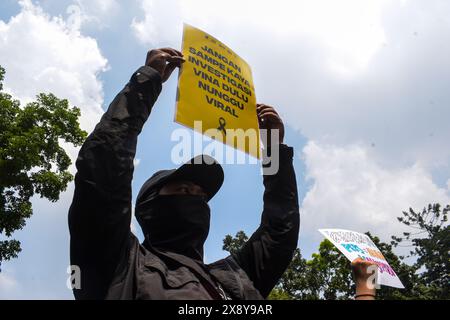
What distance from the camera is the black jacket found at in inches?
61.9

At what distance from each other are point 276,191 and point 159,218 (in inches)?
31.4

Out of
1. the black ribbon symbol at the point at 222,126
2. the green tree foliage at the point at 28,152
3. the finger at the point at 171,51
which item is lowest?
the black ribbon symbol at the point at 222,126

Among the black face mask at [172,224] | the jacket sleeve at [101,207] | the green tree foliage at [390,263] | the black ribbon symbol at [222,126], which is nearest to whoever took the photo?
the jacket sleeve at [101,207]

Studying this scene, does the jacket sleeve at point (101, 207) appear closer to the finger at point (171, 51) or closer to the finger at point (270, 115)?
the finger at point (171, 51)

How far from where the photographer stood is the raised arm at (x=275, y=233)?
231 centimetres

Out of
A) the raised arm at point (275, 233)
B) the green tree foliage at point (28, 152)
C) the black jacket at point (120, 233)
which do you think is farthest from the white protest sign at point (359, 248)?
the green tree foliage at point (28, 152)

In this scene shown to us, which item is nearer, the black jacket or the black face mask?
the black jacket

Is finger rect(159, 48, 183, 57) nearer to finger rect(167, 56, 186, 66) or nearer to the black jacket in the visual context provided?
finger rect(167, 56, 186, 66)

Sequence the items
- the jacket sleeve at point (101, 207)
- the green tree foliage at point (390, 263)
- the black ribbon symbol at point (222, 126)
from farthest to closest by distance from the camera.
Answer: the green tree foliage at point (390, 263) < the black ribbon symbol at point (222, 126) < the jacket sleeve at point (101, 207)

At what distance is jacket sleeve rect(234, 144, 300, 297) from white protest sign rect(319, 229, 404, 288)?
66 cm

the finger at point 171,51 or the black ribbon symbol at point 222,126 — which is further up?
the finger at point 171,51

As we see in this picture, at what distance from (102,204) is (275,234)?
1151 millimetres

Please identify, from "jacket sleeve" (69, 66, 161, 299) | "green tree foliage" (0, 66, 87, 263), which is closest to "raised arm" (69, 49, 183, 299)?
"jacket sleeve" (69, 66, 161, 299)

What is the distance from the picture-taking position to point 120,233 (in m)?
1.62
